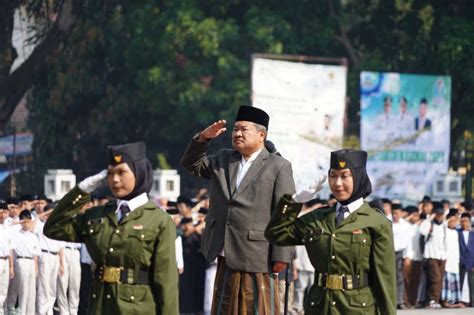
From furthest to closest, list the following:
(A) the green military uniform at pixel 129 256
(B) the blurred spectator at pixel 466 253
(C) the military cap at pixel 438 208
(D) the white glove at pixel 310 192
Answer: (B) the blurred spectator at pixel 466 253 → (C) the military cap at pixel 438 208 → (D) the white glove at pixel 310 192 → (A) the green military uniform at pixel 129 256

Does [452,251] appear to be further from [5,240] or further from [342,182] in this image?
[342,182]

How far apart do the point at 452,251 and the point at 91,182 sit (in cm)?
1627

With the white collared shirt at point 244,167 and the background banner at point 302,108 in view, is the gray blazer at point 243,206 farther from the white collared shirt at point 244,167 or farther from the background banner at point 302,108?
the background banner at point 302,108

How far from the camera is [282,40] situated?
121ft

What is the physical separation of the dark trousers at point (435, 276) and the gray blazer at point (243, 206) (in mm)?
13091

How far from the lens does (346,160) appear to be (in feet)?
29.9

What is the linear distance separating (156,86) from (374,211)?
2739 cm

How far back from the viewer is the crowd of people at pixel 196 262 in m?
18.8

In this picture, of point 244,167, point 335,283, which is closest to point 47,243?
point 244,167

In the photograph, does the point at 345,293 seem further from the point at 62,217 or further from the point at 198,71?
the point at 198,71

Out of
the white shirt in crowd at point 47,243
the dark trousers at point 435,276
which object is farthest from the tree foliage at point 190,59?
the white shirt in crowd at point 47,243

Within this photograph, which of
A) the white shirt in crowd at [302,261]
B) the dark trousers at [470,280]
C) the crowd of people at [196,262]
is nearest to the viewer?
the crowd of people at [196,262]

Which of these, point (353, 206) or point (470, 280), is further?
point (470, 280)

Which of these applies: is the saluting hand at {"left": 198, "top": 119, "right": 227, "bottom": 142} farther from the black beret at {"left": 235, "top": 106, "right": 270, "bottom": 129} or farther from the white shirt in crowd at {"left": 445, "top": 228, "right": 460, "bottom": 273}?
the white shirt in crowd at {"left": 445, "top": 228, "right": 460, "bottom": 273}
